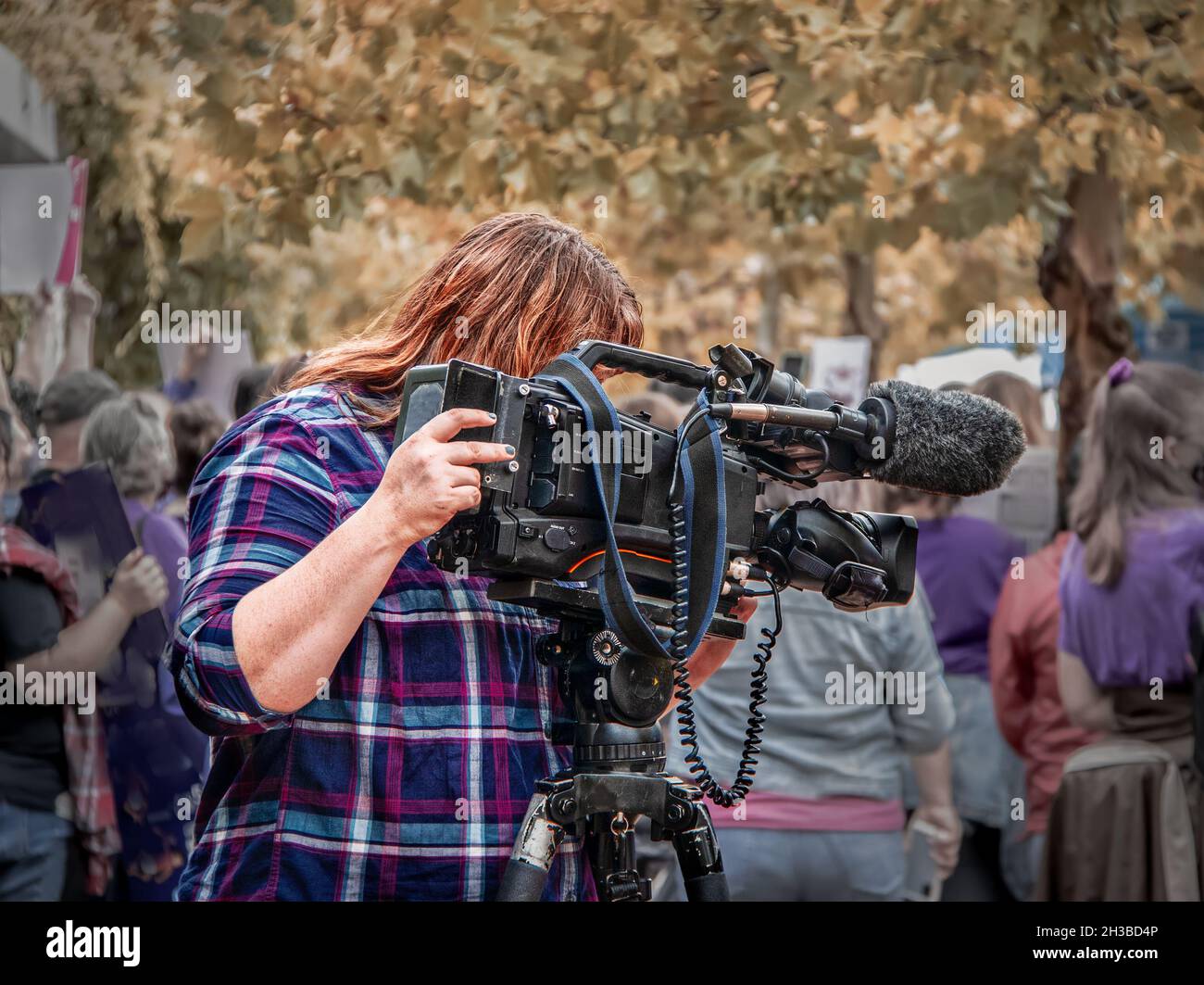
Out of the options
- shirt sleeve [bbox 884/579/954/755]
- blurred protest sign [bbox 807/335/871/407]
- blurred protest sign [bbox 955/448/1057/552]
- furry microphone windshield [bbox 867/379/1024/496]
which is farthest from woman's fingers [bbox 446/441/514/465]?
blurred protest sign [bbox 807/335/871/407]

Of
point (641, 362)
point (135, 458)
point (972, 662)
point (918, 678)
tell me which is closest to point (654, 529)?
point (641, 362)

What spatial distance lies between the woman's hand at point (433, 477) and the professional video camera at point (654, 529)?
45mm

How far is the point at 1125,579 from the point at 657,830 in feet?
8.02

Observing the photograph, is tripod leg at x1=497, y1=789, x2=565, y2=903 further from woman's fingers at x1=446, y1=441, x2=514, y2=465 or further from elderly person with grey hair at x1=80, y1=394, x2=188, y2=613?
elderly person with grey hair at x1=80, y1=394, x2=188, y2=613

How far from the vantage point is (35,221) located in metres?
5.43

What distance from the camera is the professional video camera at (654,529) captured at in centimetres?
181

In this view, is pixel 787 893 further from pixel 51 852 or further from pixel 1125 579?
pixel 51 852

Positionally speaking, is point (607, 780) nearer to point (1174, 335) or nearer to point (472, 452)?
point (472, 452)

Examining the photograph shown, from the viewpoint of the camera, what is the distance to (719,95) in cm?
546

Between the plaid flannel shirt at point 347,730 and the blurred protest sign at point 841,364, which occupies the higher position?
the blurred protest sign at point 841,364

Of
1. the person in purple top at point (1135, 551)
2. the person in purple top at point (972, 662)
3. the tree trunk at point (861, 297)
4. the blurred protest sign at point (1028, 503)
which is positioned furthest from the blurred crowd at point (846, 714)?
the tree trunk at point (861, 297)

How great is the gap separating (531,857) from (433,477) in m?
0.52

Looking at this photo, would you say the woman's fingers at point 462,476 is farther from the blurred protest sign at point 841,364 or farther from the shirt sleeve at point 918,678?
the blurred protest sign at point 841,364
